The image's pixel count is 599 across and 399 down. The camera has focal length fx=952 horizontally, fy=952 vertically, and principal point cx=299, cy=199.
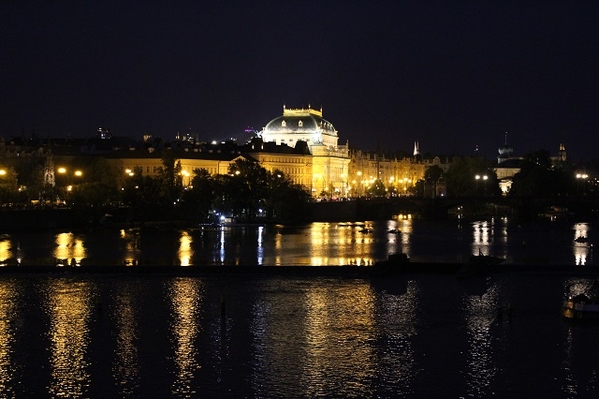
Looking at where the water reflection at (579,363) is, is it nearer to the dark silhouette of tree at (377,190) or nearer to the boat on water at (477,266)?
the boat on water at (477,266)

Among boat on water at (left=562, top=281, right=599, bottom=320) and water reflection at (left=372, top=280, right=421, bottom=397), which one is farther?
boat on water at (left=562, top=281, right=599, bottom=320)

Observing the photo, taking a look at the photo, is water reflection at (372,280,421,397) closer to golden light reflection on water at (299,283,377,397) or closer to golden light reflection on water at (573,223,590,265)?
golden light reflection on water at (299,283,377,397)

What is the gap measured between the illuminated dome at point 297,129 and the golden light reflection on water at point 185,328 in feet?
393

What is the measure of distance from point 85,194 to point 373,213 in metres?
36.7

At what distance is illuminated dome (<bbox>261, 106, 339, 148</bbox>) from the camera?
160875 mm

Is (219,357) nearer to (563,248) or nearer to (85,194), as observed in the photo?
(563,248)

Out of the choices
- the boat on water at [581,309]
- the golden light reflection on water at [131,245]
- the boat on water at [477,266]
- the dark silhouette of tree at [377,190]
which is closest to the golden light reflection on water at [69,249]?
the golden light reflection on water at [131,245]

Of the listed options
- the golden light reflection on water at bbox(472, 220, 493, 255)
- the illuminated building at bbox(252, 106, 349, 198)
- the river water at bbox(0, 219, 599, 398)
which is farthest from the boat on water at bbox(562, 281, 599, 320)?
the illuminated building at bbox(252, 106, 349, 198)

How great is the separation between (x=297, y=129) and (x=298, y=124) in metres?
0.97

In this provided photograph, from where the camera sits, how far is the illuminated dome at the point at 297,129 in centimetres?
16088

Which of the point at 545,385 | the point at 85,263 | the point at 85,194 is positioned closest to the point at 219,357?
the point at 545,385

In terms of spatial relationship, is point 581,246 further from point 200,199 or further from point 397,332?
point 200,199

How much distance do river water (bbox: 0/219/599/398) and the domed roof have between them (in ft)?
373

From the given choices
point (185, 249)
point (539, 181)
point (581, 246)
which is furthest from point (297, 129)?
point (185, 249)
